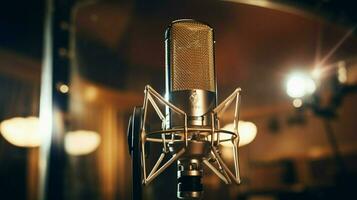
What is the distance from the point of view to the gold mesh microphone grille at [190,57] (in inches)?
32.3

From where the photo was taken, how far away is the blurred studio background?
165cm

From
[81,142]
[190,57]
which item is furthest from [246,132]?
[190,57]

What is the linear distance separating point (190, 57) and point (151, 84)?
271 centimetres

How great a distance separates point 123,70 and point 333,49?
6.17 feet

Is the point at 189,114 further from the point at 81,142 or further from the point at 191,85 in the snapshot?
the point at 81,142

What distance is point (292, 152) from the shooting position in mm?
4328

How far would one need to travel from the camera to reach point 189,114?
2.58 feet

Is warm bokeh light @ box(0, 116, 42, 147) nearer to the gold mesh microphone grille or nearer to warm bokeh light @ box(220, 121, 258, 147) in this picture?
the gold mesh microphone grille

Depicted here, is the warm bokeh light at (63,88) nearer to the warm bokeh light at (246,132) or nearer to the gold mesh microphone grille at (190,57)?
the gold mesh microphone grille at (190,57)

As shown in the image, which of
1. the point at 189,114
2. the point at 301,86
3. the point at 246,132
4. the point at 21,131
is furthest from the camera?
the point at 246,132

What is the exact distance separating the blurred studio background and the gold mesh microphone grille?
0.32 m

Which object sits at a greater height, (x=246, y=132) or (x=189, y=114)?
(x=246, y=132)

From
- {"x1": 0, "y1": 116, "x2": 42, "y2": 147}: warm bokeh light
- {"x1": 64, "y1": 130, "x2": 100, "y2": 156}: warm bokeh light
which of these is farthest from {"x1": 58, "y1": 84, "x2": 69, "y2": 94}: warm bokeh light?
{"x1": 64, "y1": 130, "x2": 100, "y2": 156}: warm bokeh light

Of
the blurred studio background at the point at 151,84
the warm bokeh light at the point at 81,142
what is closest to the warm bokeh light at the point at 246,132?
the blurred studio background at the point at 151,84
